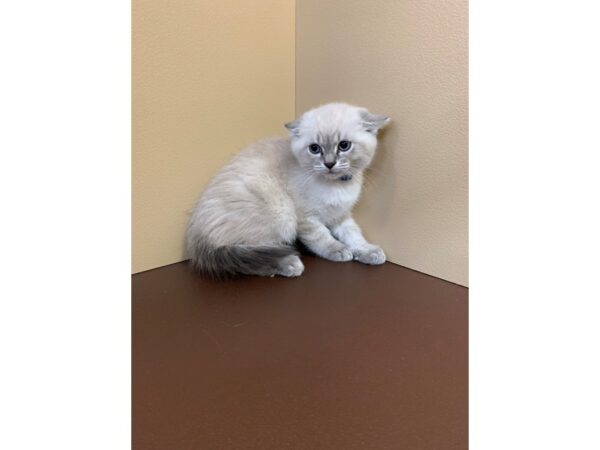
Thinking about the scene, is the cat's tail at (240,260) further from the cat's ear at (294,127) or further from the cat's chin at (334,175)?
the cat's ear at (294,127)

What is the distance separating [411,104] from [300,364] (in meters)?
0.91

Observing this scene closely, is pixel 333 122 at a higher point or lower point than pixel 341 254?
higher

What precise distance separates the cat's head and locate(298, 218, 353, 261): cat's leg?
195 millimetres

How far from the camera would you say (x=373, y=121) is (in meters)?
1.55

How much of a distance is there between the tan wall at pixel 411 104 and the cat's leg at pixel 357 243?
0.13 ft

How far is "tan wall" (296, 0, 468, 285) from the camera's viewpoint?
4.31 ft

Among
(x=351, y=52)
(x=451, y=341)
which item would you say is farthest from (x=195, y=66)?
(x=451, y=341)

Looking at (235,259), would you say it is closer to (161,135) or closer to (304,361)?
(161,135)

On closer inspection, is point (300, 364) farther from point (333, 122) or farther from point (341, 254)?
point (333, 122)

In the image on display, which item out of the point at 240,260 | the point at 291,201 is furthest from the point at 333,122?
the point at 240,260

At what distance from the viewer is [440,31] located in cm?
132

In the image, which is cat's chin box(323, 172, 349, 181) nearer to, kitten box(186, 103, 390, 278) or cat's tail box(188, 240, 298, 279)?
kitten box(186, 103, 390, 278)

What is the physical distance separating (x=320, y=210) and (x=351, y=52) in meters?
0.59

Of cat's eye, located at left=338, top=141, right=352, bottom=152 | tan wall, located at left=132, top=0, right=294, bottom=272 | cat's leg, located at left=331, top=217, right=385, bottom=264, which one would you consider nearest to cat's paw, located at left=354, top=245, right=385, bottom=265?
cat's leg, located at left=331, top=217, right=385, bottom=264
